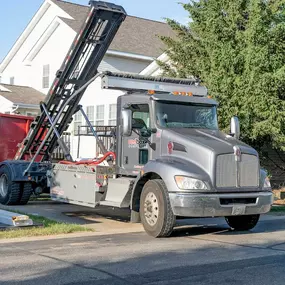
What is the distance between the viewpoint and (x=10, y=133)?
16047 millimetres

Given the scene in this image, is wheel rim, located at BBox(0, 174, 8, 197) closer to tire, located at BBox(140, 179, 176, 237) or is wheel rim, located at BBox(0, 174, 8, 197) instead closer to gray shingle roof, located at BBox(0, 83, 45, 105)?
tire, located at BBox(140, 179, 176, 237)

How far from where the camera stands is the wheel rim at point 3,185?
46.2 feet

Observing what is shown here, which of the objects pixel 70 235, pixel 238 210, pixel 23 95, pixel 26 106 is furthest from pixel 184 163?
pixel 23 95

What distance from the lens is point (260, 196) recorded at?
1008cm

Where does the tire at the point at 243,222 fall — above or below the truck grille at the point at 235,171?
below

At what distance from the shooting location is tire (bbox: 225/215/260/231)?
11.0 metres

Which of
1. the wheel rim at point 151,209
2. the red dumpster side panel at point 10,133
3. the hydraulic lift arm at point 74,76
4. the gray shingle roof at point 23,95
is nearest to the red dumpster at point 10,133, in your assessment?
the red dumpster side panel at point 10,133

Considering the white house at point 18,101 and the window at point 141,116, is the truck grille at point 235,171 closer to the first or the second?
the window at point 141,116

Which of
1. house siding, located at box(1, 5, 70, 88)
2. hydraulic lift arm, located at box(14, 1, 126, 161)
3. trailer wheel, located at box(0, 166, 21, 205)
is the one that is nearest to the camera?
hydraulic lift arm, located at box(14, 1, 126, 161)

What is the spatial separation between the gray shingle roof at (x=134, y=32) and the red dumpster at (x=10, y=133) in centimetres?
1048

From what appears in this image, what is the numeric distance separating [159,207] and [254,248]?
6.05 ft

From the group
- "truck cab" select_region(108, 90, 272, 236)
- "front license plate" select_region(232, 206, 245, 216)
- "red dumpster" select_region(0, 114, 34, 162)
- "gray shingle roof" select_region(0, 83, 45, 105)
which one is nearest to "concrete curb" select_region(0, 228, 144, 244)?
"truck cab" select_region(108, 90, 272, 236)

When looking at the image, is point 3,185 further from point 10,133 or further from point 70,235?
point 70,235

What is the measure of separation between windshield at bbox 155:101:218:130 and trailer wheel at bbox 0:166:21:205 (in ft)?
16.5
